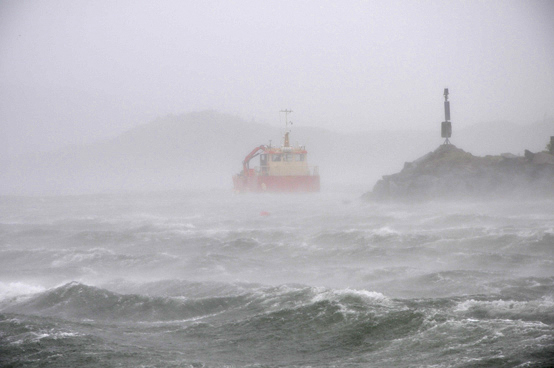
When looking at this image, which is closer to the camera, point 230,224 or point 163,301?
point 163,301

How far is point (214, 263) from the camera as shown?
1769 centimetres

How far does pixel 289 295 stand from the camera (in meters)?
11.1

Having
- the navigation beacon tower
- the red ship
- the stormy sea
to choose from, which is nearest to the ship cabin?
the red ship

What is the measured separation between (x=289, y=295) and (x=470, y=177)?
27.2 m

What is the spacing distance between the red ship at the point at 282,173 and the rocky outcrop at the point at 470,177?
1607 centimetres

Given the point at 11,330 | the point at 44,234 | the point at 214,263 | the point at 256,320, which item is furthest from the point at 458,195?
the point at 11,330

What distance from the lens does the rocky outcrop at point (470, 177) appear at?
32.9m

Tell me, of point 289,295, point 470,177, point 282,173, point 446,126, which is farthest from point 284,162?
point 289,295

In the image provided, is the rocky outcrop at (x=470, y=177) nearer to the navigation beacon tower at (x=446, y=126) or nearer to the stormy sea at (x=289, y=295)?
the navigation beacon tower at (x=446, y=126)

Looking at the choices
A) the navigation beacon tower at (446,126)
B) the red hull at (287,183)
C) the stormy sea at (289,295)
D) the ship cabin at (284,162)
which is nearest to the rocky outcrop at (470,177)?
the navigation beacon tower at (446,126)

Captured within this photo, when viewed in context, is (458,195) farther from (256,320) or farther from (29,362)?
(29,362)

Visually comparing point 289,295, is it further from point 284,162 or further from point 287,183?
point 284,162

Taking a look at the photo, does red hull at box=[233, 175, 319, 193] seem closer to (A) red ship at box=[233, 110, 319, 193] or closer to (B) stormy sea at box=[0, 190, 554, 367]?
(A) red ship at box=[233, 110, 319, 193]

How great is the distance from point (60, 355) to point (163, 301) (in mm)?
3681
